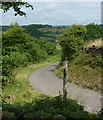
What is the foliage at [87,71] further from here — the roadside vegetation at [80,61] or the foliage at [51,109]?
the foliage at [51,109]

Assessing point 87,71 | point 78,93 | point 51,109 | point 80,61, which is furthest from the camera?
point 80,61

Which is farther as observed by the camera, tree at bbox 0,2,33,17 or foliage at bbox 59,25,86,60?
foliage at bbox 59,25,86,60

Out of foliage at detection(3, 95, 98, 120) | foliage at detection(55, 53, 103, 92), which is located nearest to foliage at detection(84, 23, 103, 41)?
foliage at detection(55, 53, 103, 92)

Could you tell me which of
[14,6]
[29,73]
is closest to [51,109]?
[14,6]

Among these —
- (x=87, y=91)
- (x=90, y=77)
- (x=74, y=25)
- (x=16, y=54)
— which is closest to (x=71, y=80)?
(x=90, y=77)

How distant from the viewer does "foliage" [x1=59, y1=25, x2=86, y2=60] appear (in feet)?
81.7

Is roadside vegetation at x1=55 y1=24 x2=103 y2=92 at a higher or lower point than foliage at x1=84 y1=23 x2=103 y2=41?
lower

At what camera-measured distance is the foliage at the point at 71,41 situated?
24.9 m

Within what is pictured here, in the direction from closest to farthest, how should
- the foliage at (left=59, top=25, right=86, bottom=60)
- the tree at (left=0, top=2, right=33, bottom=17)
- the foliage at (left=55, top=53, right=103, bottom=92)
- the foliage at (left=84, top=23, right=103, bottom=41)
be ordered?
the tree at (left=0, top=2, right=33, bottom=17) → the foliage at (left=55, top=53, right=103, bottom=92) → the foliage at (left=59, top=25, right=86, bottom=60) → the foliage at (left=84, top=23, right=103, bottom=41)

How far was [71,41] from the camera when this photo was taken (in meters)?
25.0

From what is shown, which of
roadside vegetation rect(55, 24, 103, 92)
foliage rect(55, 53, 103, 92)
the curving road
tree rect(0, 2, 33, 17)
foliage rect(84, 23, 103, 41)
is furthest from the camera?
foliage rect(84, 23, 103, 41)

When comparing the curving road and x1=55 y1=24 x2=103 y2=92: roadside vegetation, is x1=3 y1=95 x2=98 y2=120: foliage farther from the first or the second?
x1=55 y1=24 x2=103 y2=92: roadside vegetation

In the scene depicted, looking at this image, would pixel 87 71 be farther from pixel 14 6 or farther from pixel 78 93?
pixel 14 6

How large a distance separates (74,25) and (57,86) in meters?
11.7
